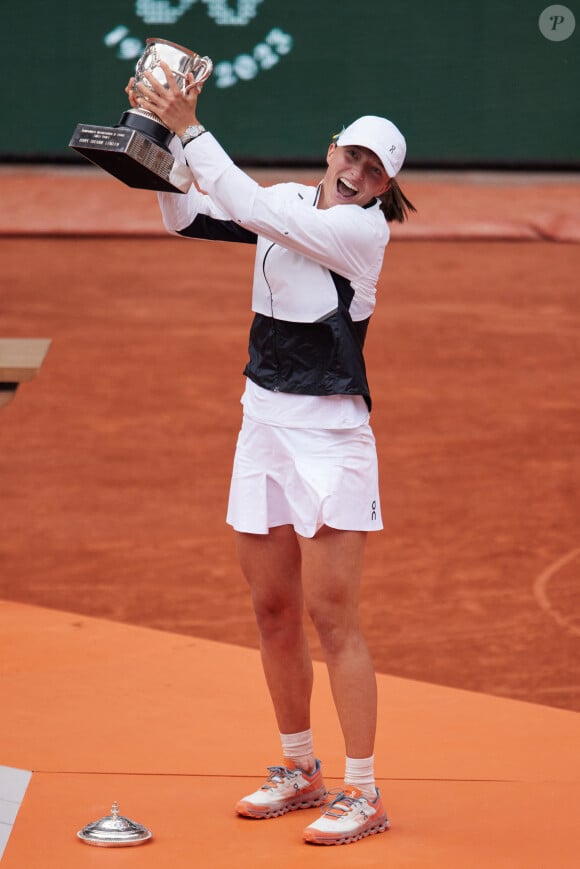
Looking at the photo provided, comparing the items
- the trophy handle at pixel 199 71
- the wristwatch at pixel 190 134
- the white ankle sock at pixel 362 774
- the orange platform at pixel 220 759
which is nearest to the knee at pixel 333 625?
the white ankle sock at pixel 362 774

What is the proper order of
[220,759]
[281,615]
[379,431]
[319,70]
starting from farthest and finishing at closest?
[319,70] < [379,431] < [220,759] < [281,615]

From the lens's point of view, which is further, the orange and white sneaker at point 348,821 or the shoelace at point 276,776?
the shoelace at point 276,776

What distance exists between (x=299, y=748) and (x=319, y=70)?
15705 mm

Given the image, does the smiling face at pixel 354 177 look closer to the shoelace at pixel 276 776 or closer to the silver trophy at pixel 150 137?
the silver trophy at pixel 150 137

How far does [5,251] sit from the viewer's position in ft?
56.2

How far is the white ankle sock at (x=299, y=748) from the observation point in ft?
12.9

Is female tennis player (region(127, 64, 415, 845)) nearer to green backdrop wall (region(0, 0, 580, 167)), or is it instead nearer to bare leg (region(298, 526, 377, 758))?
bare leg (region(298, 526, 377, 758))

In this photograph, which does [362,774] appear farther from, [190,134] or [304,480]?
[190,134]

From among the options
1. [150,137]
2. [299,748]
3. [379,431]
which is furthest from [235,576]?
[150,137]

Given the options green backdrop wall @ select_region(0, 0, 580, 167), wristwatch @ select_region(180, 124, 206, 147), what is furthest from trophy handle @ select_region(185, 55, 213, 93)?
green backdrop wall @ select_region(0, 0, 580, 167)

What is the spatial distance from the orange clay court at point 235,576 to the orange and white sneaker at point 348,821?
3 cm

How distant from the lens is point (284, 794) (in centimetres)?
387

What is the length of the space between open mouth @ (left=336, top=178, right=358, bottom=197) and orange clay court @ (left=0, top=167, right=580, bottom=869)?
1620 mm

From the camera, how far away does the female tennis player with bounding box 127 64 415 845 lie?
361cm
